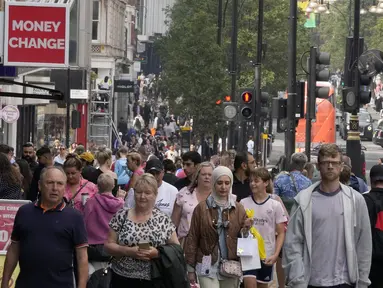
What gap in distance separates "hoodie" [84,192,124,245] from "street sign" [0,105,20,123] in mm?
20854

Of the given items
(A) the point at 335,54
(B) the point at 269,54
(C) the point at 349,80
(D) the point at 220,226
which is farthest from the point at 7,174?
(A) the point at 335,54

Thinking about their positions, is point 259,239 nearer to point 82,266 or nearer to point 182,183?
point 82,266

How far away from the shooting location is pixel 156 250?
9.48 m

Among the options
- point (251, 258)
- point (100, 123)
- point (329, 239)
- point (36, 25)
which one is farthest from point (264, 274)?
point (100, 123)

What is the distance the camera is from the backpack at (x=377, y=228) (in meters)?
10.3

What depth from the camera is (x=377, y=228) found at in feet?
34.2

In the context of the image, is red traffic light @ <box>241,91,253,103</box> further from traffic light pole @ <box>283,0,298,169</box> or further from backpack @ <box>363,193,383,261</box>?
backpack @ <box>363,193,383,261</box>

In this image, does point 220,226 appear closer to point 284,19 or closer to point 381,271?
point 381,271

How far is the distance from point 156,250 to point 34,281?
0.91 meters

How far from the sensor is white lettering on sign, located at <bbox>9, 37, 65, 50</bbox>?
19406 mm

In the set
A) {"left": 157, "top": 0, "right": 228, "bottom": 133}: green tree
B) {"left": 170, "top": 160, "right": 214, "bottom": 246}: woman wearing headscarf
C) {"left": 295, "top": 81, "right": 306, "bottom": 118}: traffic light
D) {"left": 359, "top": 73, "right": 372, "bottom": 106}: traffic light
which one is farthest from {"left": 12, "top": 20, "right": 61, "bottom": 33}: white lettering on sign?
{"left": 157, "top": 0, "right": 228, "bottom": 133}: green tree

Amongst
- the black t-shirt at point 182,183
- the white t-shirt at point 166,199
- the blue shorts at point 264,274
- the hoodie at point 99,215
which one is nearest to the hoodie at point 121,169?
the black t-shirt at point 182,183

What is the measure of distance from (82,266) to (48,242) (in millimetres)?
342

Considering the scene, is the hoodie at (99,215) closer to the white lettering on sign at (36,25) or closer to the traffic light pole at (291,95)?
the white lettering on sign at (36,25)
